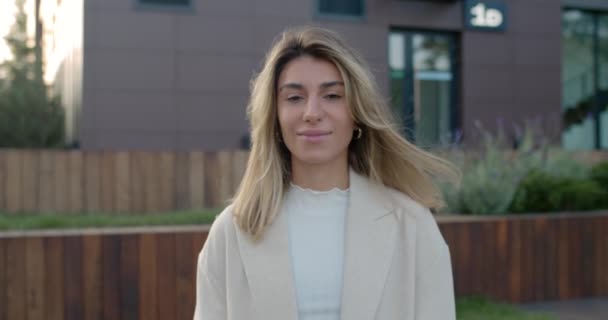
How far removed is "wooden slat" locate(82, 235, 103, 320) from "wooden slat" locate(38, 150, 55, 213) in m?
4.16

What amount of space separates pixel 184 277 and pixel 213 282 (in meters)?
3.09

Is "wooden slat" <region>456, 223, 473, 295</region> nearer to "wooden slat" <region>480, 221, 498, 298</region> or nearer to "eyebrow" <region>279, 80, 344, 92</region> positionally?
"wooden slat" <region>480, 221, 498, 298</region>

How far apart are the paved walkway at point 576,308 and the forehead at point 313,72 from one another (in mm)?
4170

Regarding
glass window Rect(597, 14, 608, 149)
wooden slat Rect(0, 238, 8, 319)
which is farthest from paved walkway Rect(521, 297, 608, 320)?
glass window Rect(597, 14, 608, 149)

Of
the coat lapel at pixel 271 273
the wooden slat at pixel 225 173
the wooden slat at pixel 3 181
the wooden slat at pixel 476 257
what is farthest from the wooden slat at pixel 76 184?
the coat lapel at pixel 271 273

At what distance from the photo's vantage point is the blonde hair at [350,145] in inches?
79.2

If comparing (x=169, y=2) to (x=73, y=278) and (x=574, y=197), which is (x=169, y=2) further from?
(x=73, y=278)

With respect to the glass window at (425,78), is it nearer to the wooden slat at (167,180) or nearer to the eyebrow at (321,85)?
the wooden slat at (167,180)

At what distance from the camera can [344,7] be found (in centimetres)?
1281

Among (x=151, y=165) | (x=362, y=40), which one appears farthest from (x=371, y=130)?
(x=362, y=40)

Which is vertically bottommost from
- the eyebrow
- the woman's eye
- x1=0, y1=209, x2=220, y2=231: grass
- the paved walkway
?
the paved walkway

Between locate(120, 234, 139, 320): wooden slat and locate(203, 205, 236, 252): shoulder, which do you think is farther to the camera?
locate(120, 234, 139, 320): wooden slat

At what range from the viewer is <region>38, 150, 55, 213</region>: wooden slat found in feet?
28.5

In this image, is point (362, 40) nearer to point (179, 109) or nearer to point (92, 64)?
point (179, 109)
